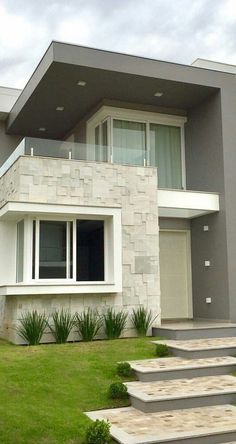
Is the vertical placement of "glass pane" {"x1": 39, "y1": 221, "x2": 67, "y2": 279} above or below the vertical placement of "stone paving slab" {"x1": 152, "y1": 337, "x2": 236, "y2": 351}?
above

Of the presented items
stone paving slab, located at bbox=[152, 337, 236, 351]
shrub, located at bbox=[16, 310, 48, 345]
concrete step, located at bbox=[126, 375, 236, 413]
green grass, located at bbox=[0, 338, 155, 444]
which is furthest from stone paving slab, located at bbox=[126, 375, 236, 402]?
shrub, located at bbox=[16, 310, 48, 345]

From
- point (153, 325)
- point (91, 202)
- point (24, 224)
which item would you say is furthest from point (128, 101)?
point (153, 325)

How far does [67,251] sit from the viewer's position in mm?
11867

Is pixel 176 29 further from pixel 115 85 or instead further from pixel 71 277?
pixel 71 277

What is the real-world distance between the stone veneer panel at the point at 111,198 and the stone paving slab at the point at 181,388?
12.3 feet

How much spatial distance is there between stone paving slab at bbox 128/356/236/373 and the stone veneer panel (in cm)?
279

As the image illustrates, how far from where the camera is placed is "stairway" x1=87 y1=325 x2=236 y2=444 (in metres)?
6.45

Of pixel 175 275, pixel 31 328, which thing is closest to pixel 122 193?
pixel 175 275

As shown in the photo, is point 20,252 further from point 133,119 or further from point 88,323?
point 133,119

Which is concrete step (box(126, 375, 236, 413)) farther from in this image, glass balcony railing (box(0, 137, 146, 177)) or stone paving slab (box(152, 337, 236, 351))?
glass balcony railing (box(0, 137, 146, 177))

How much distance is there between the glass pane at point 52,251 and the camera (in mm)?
11680

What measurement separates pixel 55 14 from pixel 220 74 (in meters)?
6.40

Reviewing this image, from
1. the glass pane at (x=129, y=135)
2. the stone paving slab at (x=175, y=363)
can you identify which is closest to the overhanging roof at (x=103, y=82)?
the glass pane at (x=129, y=135)

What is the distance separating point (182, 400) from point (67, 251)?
522 centimetres
